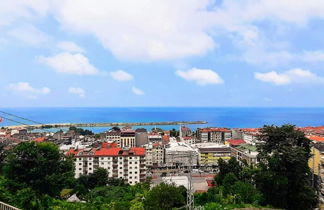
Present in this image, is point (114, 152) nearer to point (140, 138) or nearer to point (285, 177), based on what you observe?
point (285, 177)

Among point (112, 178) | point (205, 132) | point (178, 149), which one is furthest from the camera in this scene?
point (205, 132)

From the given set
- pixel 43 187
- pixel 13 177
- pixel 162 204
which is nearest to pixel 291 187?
pixel 162 204

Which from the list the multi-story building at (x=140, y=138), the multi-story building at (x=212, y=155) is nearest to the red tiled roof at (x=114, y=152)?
the multi-story building at (x=212, y=155)

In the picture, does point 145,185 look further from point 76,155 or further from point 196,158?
point 196,158

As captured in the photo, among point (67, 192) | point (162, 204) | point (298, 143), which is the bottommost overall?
point (67, 192)

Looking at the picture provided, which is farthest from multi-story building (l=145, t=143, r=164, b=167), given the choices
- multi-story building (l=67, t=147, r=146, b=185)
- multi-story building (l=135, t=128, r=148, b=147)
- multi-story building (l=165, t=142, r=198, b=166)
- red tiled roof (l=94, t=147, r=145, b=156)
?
multi-story building (l=67, t=147, r=146, b=185)

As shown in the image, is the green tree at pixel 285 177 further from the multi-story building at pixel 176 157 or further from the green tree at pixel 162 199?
the multi-story building at pixel 176 157

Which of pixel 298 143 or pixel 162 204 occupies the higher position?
pixel 298 143
